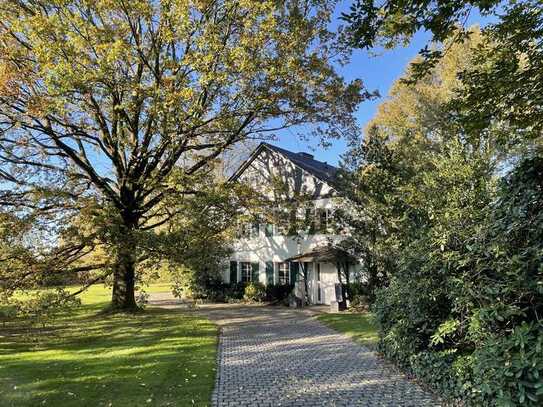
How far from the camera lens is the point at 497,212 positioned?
5156 mm

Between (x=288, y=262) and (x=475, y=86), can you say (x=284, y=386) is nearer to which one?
(x=475, y=86)

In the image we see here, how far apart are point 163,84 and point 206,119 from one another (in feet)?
8.46

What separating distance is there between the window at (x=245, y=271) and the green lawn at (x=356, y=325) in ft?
31.4

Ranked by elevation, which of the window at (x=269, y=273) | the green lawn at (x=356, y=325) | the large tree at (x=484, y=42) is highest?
the large tree at (x=484, y=42)

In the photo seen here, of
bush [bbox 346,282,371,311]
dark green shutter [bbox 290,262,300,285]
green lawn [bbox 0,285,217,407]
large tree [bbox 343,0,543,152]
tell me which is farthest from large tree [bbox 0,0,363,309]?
dark green shutter [bbox 290,262,300,285]

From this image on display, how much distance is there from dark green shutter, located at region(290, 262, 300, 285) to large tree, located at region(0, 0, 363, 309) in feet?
29.7

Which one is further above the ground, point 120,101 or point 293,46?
point 293,46

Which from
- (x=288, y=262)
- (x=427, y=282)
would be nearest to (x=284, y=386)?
(x=427, y=282)

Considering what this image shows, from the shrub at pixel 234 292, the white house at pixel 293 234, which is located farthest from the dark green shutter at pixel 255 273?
the shrub at pixel 234 292

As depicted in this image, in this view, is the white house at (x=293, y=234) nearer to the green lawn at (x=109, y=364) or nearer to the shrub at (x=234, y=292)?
the shrub at (x=234, y=292)

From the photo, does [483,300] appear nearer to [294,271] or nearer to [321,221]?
[321,221]

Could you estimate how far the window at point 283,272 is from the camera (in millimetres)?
23916

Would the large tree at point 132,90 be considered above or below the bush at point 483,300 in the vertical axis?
above

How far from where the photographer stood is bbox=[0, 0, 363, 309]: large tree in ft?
39.3
